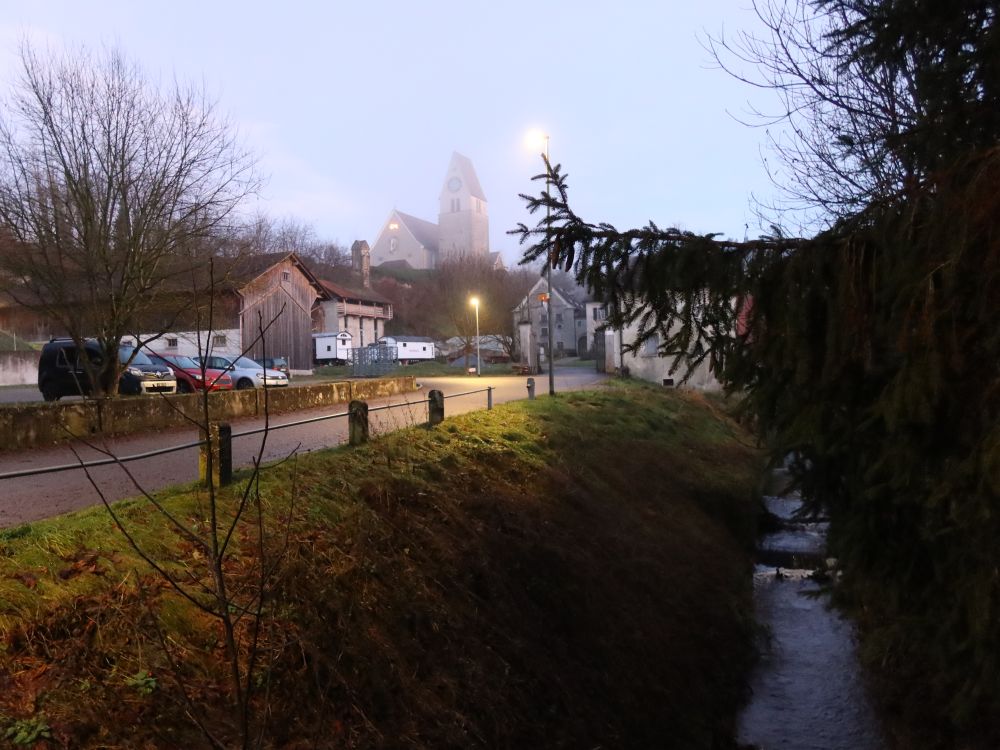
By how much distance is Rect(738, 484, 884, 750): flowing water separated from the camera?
7348 mm

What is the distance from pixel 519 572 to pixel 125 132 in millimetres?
11285

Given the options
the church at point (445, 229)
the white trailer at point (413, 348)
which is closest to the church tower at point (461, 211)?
the church at point (445, 229)

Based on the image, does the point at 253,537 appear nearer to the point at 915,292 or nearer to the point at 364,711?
the point at 364,711

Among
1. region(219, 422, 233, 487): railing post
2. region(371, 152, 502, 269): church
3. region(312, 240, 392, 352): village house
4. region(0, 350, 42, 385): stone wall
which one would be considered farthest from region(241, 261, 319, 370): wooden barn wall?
region(371, 152, 502, 269): church

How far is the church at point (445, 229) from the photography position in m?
110

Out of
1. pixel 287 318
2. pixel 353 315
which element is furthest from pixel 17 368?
pixel 353 315

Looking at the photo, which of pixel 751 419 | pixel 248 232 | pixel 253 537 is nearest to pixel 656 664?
pixel 751 419

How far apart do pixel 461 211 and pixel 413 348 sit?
57647 mm

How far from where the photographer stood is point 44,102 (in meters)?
12.5

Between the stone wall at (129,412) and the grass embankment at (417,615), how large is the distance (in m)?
2.25

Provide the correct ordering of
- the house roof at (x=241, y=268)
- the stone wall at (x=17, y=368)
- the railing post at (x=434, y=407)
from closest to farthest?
1. the railing post at (x=434, y=407)
2. the house roof at (x=241, y=268)
3. the stone wall at (x=17, y=368)

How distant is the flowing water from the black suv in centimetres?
1270

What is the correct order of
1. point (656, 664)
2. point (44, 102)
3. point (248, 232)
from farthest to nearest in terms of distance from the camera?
point (248, 232)
point (44, 102)
point (656, 664)

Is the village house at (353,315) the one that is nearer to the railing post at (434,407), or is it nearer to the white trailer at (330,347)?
the white trailer at (330,347)
